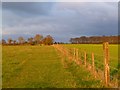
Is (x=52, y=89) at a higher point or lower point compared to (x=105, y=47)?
lower

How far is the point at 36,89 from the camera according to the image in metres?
14.0

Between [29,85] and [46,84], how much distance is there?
832mm

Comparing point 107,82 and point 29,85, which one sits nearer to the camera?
point 107,82

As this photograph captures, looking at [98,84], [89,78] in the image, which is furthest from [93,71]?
[98,84]

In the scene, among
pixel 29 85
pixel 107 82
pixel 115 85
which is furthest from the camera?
pixel 29 85

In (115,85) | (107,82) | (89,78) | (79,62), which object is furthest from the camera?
(79,62)

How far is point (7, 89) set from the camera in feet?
46.6

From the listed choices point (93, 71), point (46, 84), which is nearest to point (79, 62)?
point (93, 71)

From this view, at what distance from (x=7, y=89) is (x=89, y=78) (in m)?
4.55

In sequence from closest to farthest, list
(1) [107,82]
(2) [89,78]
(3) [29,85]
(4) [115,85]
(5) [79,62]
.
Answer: (4) [115,85], (1) [107,82], (3) [29,85], (2) [89,78], (5) [79,62]

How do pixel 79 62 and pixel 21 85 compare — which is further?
pixel 79 62

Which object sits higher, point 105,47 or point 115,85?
point 105,47

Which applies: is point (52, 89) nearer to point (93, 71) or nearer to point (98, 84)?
point (98, 84)

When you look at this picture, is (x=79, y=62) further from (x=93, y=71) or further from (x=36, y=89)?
(x=36, y=89)
